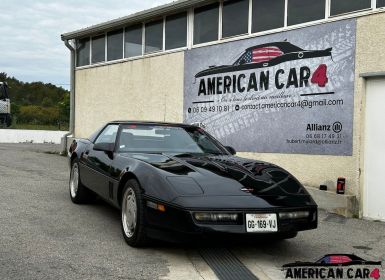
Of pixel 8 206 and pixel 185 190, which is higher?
pixel 185 190

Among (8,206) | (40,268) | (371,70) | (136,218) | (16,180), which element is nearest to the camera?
(40,268)

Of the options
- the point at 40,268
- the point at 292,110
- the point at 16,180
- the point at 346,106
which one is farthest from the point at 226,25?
the point at 40,268

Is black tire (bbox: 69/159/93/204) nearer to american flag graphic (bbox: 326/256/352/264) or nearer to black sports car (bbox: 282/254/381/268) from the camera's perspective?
black sports car (bbox: 282/254/381/268)

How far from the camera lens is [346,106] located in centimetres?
766

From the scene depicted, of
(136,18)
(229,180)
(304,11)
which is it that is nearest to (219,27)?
(304,11)

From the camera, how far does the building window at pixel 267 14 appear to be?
8953 millimetres

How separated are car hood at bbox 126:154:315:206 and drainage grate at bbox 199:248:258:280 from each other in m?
0.61

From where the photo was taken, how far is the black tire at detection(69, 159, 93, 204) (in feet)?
22.5

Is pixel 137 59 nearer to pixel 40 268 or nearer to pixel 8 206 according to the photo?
pixel 8 206

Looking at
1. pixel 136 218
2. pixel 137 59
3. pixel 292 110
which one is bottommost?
pixel 136 218

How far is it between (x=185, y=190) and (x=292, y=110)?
15.9ft

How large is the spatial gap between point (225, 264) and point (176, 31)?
8.50 m

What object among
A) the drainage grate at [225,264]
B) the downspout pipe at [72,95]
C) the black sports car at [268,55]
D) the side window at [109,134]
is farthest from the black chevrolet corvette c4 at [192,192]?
the downspout pipe at [72,95]

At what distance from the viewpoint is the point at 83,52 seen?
15.7 metres
